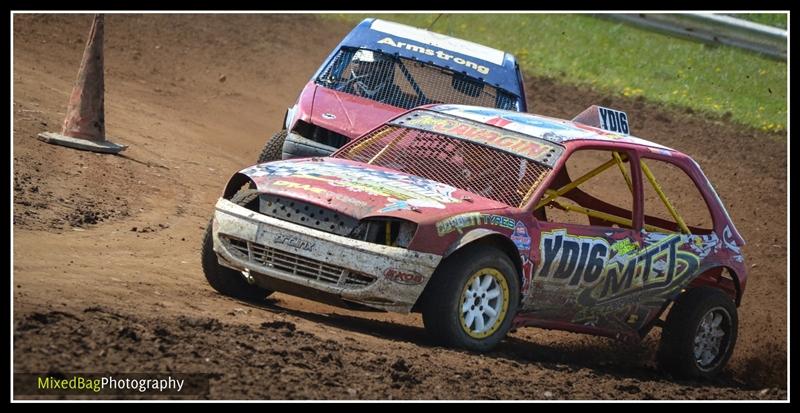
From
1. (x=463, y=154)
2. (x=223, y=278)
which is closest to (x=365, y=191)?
(x=463, y=154)

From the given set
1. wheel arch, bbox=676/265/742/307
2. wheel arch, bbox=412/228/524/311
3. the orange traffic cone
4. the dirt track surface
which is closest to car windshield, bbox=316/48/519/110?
the dirt track surface

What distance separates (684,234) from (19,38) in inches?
486

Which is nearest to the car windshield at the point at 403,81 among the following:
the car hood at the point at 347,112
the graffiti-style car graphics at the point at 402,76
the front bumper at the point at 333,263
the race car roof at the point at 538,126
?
the graffiti-style car graphics at the point at 402,76

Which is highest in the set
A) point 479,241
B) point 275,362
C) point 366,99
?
point 366,99

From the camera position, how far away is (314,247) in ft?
23.5

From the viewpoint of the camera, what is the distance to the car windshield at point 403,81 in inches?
467

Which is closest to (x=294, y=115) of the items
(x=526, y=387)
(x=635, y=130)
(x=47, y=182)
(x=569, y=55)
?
(x=47, y=182)

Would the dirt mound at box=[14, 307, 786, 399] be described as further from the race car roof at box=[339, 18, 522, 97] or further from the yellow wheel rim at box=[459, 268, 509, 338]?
the race car roof at box=[339, 18, 522, 97]

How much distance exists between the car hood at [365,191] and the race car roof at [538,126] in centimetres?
82

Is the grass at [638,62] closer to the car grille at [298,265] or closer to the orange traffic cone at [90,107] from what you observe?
the orange traffic cone at [90,107]

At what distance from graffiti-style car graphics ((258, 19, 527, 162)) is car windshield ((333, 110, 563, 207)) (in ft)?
9.35

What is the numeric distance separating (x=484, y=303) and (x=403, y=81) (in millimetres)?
4854

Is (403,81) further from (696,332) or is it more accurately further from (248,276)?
(248,276)

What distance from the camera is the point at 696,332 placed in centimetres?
859
